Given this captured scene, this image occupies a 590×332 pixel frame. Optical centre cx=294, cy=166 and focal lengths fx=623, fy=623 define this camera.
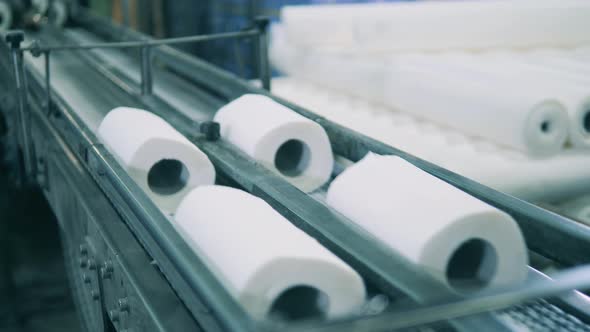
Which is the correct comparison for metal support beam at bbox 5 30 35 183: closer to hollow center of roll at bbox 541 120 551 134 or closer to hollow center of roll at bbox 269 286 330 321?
hollow center of roll at bbox 269 286 330 321

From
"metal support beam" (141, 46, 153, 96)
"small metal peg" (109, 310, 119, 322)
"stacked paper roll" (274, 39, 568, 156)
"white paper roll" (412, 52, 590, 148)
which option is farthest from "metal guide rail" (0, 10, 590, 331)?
"white paper roll" (412, 52, 590, 148)

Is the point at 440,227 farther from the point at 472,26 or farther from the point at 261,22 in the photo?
the point at 472,26

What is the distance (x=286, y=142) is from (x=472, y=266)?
515 mm

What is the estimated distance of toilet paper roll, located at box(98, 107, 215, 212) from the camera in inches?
41.1

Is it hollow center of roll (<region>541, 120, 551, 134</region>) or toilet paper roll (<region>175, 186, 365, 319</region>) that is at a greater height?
toilet paper roll (<region>175, 186, 365, 319</region>)

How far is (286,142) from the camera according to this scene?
121 centimetres

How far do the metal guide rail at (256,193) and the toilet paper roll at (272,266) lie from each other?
35 mm

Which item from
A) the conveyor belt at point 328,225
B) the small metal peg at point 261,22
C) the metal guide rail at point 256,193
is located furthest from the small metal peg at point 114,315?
the small metal peg at point 261,22

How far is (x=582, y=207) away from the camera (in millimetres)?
1684

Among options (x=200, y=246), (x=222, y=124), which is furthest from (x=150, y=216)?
(x=222, y=124)

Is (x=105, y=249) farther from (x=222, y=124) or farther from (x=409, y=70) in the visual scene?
(x=409, y=70)

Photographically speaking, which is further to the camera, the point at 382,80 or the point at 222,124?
the point at 382,80

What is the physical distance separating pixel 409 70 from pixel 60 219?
53.8 inches

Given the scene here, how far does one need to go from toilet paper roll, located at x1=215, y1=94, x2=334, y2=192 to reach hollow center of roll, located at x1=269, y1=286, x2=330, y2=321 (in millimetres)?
385
